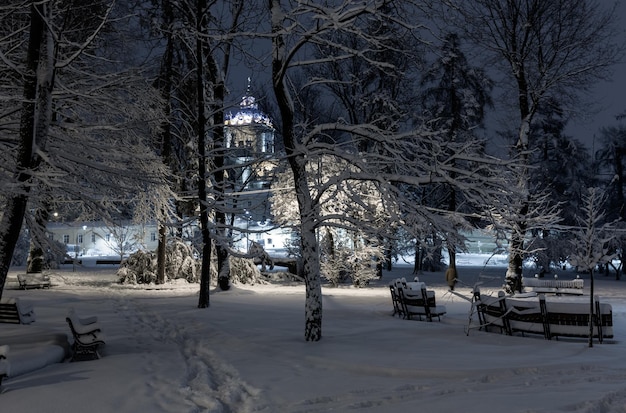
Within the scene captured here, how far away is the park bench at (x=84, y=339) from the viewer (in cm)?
922

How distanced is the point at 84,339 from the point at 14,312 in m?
4.40

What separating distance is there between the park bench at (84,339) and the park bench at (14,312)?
3919 millimetres

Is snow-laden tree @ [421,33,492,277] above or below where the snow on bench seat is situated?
above

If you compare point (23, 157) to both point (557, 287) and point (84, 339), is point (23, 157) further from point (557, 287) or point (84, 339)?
point (557, 287)

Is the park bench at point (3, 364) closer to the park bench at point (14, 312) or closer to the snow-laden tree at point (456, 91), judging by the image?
the park bench at point (14, 312)

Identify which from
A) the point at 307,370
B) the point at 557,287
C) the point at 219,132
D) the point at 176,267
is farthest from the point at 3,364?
the point at 176,267

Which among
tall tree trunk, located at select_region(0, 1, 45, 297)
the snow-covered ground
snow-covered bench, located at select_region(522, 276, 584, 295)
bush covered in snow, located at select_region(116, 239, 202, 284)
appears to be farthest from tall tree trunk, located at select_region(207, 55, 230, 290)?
snow-covered bench, located at select_region(522, 276, 584, 295)

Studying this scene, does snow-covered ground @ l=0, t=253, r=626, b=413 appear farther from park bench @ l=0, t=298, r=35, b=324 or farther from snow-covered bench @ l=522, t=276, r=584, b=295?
snow-covered bench @ l=522, t=276, r=584, b=295

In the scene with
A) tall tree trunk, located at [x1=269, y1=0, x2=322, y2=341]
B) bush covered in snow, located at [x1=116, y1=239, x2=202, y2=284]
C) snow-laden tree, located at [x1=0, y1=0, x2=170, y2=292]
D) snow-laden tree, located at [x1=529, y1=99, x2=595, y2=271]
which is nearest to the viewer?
snow-laden tree, located at [x1=0, y1=0, x2=170, y2=292]

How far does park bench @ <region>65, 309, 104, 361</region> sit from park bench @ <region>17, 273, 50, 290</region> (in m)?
15.7

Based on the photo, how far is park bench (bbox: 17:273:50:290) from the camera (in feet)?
75.9

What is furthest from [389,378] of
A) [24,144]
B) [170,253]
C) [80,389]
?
[170,253]

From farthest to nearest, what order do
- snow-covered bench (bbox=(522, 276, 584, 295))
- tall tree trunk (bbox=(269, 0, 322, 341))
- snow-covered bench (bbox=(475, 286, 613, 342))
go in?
snow-covered bench (bbox=(522, 276, 584, 295)) < snow-covered bench (bbox=(475, 286, 613, 342)) < tall tree trunk (bbox=(269, 0, 322, 341))

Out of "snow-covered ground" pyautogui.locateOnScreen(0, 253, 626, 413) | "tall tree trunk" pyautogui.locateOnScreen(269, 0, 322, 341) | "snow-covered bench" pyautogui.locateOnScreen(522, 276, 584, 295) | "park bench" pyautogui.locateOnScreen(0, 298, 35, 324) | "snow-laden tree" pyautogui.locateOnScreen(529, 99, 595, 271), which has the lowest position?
"snow-covered ground" pyautogui.locateOnScreen(0, 253, 626, 413)
